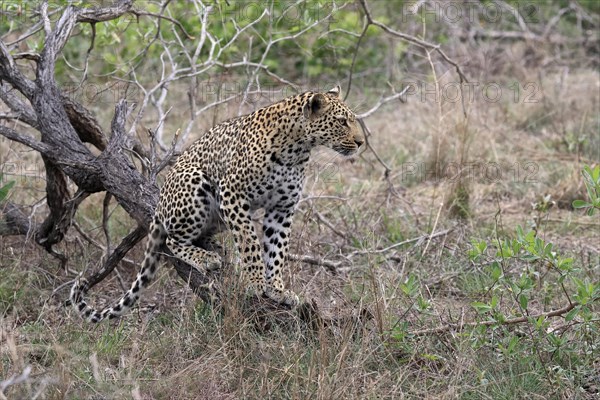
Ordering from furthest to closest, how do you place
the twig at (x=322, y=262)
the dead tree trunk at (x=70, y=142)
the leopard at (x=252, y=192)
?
the twig at (x=322, y=262) → the dead tree trunk at (x=70, y=142) → the leopard at (x=252, y=192)

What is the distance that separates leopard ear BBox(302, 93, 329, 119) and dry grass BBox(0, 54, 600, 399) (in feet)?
2.18

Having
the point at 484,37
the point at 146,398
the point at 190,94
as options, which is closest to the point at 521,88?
the point at 484,37

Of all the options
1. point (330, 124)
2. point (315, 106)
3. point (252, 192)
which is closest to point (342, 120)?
point (330, 124)

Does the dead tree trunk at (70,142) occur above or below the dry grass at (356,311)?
above

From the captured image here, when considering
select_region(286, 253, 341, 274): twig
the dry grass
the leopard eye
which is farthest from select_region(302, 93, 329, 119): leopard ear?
select_region(286, 253, 341, 274): twig

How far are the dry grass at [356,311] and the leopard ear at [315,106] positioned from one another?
0.66m

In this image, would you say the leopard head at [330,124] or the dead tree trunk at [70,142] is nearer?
the leopard head at [330,124]

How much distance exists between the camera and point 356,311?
5098mm

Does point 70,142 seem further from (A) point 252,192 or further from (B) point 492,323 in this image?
(B) point 492,323

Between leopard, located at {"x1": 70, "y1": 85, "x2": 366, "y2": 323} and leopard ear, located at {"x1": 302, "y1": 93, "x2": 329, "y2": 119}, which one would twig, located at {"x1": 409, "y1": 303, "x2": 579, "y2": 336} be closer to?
leopard, located at {"x1": 70, "y1": 85, "x2": 366, "y2": 323}

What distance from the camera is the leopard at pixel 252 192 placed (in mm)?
5605

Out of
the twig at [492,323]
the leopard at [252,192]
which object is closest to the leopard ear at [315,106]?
the leopard at [252,192]

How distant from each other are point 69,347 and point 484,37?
9.85m

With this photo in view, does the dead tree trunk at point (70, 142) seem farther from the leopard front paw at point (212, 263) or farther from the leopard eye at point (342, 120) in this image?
the leopard eye at point (342, 120)
